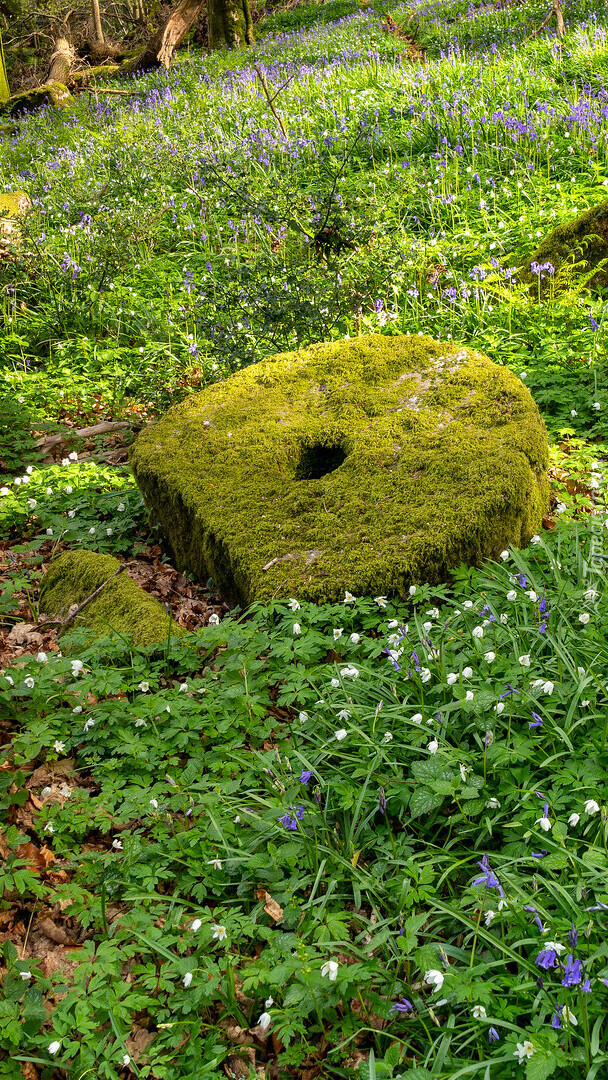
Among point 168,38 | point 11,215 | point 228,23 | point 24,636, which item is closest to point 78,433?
point 24,636

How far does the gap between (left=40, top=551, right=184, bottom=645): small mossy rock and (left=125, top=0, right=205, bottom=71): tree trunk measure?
16741 mm

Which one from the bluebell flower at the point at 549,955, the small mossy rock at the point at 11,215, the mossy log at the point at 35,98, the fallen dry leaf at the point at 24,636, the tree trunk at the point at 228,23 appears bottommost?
the fallen dry leaf at the point at 24,636

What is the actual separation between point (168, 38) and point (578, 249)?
626 inches

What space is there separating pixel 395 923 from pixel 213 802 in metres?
0.65

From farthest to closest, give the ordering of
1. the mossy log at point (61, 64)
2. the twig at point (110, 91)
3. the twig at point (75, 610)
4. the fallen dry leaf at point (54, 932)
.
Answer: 1. the mossy log at point (61, 64)
2. the twig at point (110, 91)
3. the twig at point (75, 610)
4. the fallen dry leaf at point (54, 932)

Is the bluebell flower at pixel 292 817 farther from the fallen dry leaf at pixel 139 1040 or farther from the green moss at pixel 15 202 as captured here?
the green moss at pixel 15 202

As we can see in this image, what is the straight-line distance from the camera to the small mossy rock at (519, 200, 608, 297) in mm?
5500

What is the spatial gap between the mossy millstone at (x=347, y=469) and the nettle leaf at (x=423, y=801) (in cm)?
109

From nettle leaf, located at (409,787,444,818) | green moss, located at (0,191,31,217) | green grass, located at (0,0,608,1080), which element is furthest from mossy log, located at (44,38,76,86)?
nettle leaf, located at (409,787,444,818)

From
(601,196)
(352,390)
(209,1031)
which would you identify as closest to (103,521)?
(352,390)

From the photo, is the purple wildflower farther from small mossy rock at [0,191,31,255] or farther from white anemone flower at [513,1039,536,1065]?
small mossy rock at [0,191,31,255]

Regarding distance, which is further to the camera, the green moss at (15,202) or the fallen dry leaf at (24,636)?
the green moss at (15,202)

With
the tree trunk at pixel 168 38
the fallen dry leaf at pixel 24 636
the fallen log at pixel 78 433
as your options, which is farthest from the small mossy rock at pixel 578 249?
the tree trunk at pixel 168 38

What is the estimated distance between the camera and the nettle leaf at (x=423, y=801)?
2.22 meters
